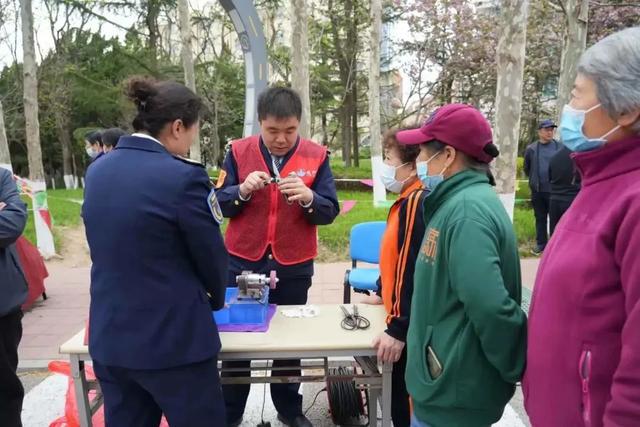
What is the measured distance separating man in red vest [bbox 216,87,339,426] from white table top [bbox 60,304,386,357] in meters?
0.35

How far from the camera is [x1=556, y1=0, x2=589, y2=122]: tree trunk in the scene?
7441 millimetres

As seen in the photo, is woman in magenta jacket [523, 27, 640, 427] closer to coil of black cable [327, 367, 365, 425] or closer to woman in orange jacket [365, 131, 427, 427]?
woman in orange jacket [365, 131, 427, 427]

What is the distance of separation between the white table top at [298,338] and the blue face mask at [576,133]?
1216 millimetres

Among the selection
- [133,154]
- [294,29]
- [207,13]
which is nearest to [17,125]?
[207,13]

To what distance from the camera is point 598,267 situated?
1.09m

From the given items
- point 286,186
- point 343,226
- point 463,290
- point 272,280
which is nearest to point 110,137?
point 286,186

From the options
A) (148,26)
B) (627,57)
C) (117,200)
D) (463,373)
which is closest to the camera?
(627,57)

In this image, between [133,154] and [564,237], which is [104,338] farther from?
[564,237]

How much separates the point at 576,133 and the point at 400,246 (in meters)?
0.90

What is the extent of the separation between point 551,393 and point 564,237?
40cm

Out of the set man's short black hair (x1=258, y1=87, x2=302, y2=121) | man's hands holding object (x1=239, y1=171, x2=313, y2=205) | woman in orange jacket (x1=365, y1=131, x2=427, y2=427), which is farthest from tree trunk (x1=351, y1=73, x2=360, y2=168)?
woman in orange jacket (x1=365, y1=131, x2=427, y2=427)

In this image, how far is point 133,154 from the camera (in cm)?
166

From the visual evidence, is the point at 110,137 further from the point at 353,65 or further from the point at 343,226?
the point at 353,65

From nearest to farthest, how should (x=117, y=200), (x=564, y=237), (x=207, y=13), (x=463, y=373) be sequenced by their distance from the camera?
(x=564, y=237) → (x=463, y=373) → (x=117, y=200) → (x=207, y=13)
